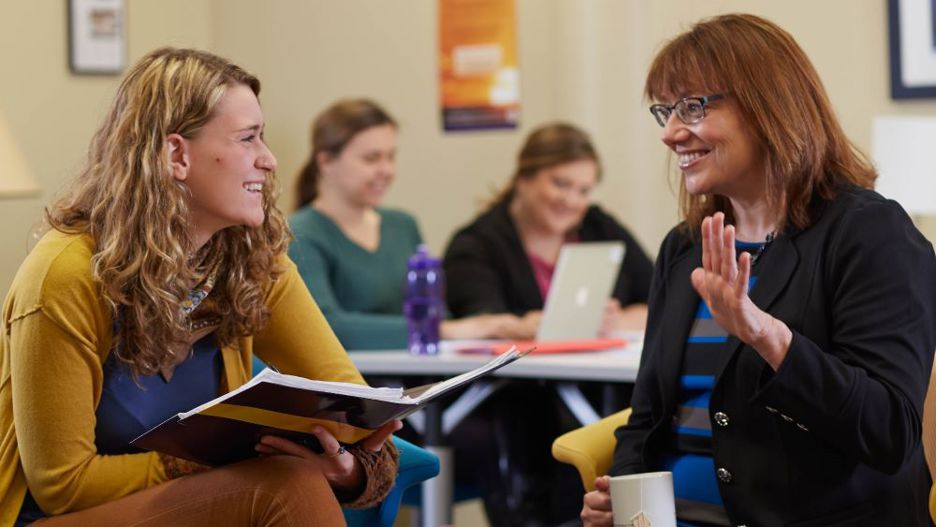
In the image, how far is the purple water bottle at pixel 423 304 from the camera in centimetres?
384

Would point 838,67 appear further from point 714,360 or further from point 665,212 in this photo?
point 714,360

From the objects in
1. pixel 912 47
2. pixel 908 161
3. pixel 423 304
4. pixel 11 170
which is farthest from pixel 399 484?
pixel 912 47

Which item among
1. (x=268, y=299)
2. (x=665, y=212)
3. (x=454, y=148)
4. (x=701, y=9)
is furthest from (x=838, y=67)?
(x=268, y=299)

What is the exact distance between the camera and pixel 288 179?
19.7 ft

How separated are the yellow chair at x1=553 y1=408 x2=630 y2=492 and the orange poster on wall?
319cm

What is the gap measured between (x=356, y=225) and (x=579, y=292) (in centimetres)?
92

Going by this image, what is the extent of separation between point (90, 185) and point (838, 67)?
10.1ft

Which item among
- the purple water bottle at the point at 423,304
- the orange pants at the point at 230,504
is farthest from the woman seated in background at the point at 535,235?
the orange pants at the point at 230,504

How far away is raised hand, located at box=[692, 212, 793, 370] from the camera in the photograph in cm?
189

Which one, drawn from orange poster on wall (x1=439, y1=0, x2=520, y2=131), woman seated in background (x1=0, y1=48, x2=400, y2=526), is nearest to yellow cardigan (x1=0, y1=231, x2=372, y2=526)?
woman seated in background (x1=0, y1=48, x2=400, y2=526)

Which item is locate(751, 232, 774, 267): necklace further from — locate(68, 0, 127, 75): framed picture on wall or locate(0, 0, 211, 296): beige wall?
locate(68, 0, 127, 75): framed picture on wall

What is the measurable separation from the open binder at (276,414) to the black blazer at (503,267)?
7.84 feet

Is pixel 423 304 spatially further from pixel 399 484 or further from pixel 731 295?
pixel 731 295

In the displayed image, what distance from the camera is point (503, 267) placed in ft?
15.0
